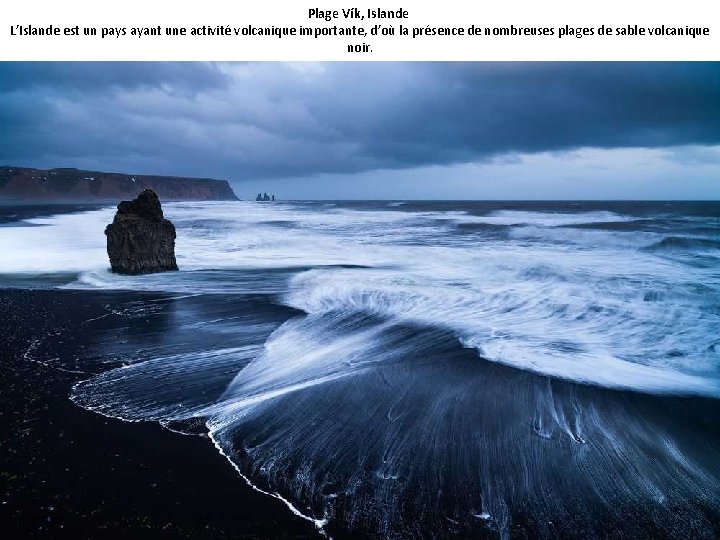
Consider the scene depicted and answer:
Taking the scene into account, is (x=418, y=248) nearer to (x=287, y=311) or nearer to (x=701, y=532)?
(x=287, y=311)

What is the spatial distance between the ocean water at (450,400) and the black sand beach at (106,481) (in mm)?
166

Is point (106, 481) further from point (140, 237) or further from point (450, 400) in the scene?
point (140, 237)

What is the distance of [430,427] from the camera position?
12.6 feet

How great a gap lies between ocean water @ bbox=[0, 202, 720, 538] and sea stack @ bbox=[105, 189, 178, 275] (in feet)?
2.71

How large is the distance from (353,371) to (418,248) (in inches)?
517

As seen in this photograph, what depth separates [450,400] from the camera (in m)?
4.33

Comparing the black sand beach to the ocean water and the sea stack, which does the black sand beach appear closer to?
the ocean water

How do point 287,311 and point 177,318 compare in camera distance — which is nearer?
point 177,318

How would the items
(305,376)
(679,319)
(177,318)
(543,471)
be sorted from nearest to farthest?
(543,471) → (305,376) → (177,318) → (679,319)

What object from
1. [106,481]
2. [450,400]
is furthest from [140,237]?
[450,400]

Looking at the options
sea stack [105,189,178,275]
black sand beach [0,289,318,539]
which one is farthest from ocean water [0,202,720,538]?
sea stack [105,189,178,275]

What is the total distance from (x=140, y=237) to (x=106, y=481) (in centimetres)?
807

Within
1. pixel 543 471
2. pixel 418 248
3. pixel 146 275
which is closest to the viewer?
pixel 543 471

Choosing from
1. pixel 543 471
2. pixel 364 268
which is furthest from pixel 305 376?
pixel 364 268
